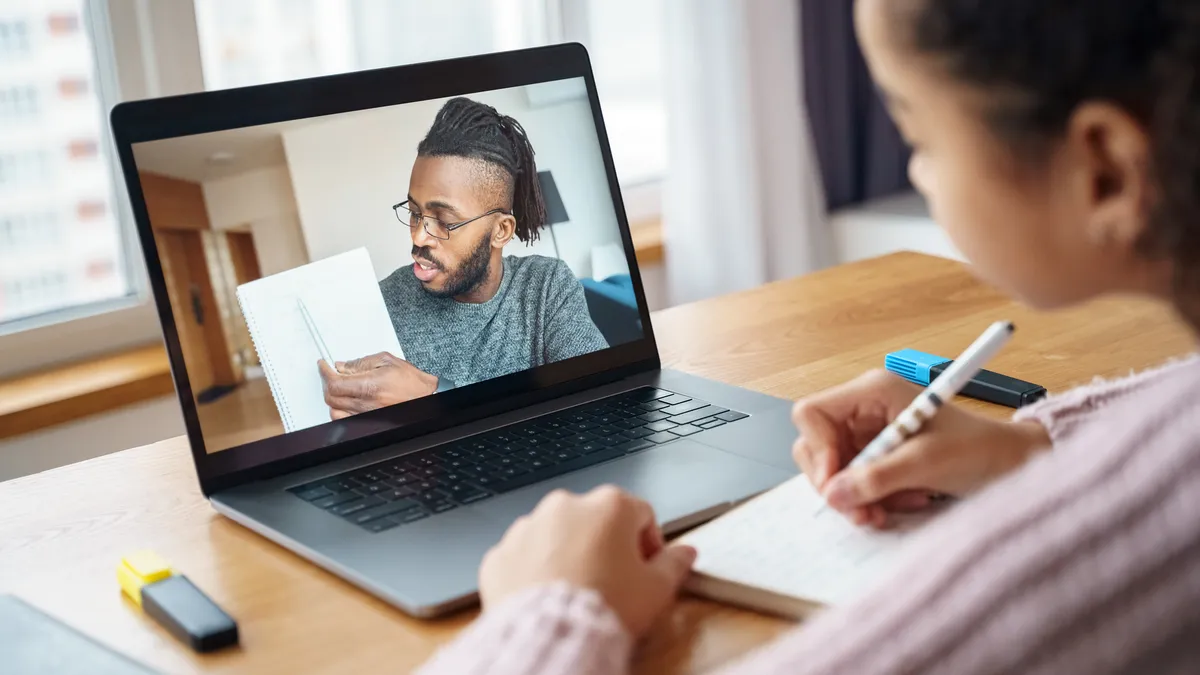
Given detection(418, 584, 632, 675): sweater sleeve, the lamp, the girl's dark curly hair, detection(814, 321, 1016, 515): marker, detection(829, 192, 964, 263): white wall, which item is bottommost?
detection(829, 192, 964, 263): white wall

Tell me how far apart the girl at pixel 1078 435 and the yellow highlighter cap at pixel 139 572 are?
0.86 feet

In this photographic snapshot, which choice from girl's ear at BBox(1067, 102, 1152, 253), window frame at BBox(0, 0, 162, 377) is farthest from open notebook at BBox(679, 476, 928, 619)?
window frame at BBox(0, 0, 162, 377)

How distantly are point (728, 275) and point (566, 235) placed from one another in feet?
4.70

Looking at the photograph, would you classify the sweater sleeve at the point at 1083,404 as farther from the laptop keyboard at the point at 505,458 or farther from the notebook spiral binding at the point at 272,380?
the notebook spiral binding at the point at 272,380

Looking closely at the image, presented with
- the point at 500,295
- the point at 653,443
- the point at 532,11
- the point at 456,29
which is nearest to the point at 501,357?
the point at 500,295

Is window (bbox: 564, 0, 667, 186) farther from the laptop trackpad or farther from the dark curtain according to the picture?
the laptop trackpad

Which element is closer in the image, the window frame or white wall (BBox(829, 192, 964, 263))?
the window frame

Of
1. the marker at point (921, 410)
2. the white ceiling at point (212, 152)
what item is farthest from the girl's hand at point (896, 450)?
the white ceiling at point (212, 152)

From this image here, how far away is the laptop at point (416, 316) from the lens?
0.91 m

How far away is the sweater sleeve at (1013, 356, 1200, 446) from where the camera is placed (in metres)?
0.88

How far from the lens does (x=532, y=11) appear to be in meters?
2.41

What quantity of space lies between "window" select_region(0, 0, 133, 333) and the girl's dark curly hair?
1721 millimetres

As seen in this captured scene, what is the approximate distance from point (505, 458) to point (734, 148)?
1599mm

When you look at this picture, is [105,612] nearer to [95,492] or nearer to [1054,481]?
[95,492]
